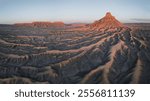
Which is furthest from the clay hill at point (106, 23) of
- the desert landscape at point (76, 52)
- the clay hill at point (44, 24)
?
the clay hill at point (44, 24)

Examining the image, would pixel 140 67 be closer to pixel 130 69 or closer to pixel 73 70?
pixel 130 69

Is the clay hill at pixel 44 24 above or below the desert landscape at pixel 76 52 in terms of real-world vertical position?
above

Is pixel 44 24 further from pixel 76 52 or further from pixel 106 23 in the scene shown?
pixel 106 23

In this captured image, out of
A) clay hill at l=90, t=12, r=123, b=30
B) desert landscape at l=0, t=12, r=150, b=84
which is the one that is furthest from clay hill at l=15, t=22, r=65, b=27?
clay hill at l=90, t=12, r=123, b=30

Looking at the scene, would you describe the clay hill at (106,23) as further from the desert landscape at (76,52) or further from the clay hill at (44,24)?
the clay hill at (44,24)

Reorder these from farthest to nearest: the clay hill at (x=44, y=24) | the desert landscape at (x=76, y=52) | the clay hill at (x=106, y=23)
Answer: the clay hill at (x=44, y=24) → the clay hill at (x=106, y=23) → the desert landscape at (x=76, y=52)

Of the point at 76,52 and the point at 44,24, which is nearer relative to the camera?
the point at 76,52

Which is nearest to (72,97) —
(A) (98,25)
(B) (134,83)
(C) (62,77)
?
(C) (62,77)

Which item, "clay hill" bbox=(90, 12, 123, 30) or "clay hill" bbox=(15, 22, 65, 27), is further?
"clay hill" bbox=(15, 22, 65, 27)

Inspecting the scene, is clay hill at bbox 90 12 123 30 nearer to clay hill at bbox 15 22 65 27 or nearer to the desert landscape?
the desert landscape

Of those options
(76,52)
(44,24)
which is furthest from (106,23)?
(44,24)
